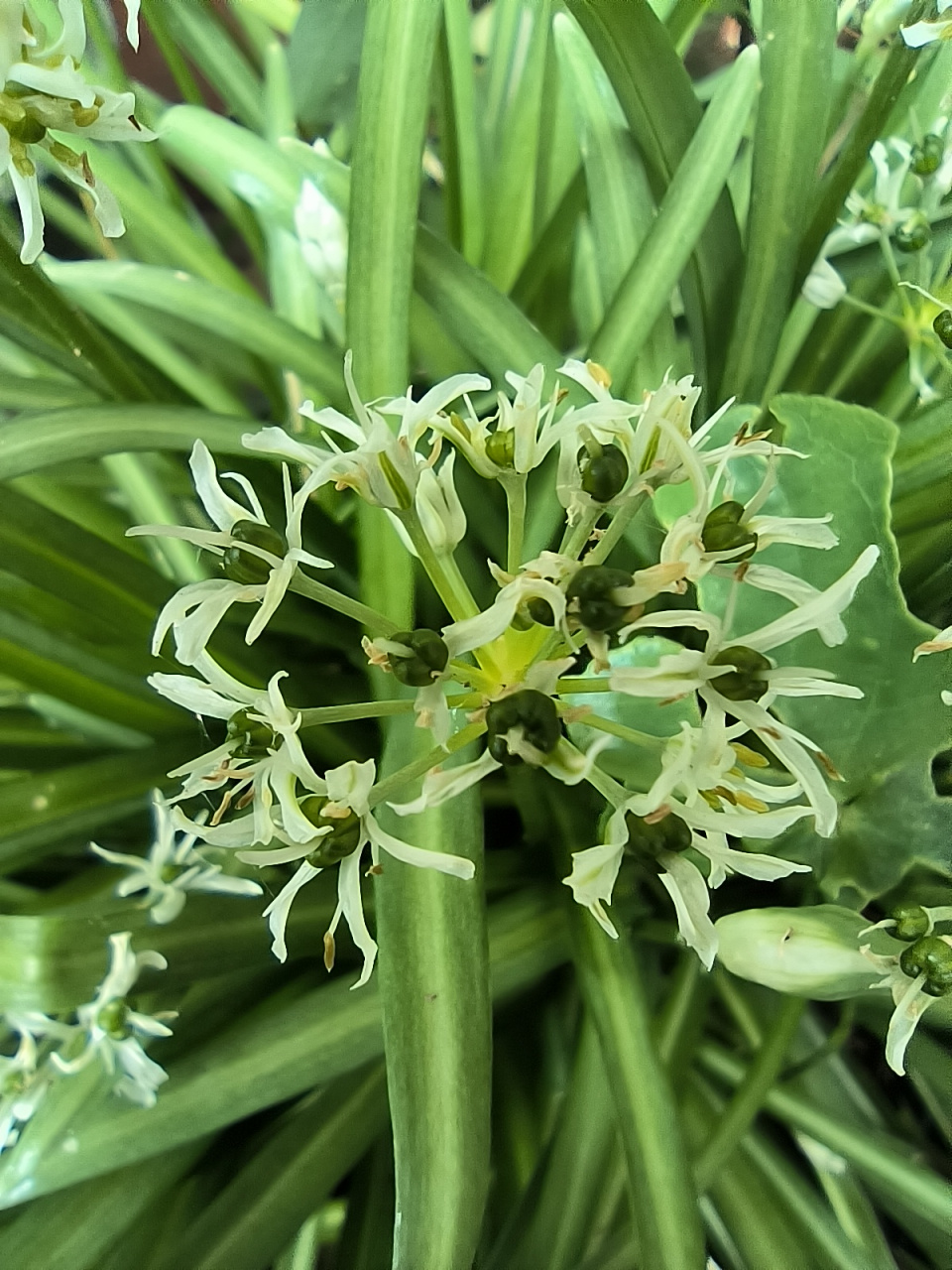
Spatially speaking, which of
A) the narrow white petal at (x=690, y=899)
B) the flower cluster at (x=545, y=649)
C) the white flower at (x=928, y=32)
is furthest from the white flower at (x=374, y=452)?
the white flower at (x=928, y=32)

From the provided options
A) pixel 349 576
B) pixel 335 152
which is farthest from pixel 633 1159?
pixel 335 152

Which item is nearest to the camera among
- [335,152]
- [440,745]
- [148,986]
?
[440,745]

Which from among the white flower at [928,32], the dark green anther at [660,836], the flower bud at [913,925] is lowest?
the flower bud at [913,925]

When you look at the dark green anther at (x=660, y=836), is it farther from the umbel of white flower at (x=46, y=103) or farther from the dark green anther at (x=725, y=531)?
the umbel of white flower at (x=46, y=103)

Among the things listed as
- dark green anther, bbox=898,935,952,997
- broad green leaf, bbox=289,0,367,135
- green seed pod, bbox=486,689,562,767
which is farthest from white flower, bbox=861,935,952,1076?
broad green leaf, bbox=289,0,367,135

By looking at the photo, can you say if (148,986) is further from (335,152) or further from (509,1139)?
(335,152)

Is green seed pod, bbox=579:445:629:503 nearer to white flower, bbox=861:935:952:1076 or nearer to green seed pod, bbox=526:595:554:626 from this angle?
green seed pod, bbox=526:595:554:626
